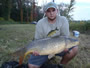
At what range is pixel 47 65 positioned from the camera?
290 centimetres

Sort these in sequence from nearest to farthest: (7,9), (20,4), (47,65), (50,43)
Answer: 1. (50,43)
2. (47,65)
3. (7,9)
4. (20,4)

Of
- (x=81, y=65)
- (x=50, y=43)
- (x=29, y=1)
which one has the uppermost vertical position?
(x=29, y=1)

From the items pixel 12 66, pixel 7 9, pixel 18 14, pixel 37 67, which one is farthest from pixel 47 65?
pixel 18 14

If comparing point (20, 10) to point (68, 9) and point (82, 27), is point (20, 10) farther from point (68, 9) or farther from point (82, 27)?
point (82, 27)

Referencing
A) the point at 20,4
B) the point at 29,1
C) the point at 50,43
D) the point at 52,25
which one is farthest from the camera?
the point at 29,1

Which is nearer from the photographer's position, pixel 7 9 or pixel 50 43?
pixel 50 43

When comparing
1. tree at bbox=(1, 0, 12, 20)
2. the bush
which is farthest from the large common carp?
tree at bbox=(1, 0, 12, 20)

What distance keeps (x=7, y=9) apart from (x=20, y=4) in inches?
122

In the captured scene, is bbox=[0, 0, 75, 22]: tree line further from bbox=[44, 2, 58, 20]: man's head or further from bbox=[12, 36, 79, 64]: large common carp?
bbox=[12, 36, 79, 64]: large common carp

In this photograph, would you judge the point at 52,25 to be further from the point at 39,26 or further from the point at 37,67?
the point at 37,67

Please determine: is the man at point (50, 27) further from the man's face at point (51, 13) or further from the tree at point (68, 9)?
the tree at point (68, 9)

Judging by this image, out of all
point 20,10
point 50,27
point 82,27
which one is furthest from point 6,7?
point 50,27

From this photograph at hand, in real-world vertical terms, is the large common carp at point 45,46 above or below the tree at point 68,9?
below

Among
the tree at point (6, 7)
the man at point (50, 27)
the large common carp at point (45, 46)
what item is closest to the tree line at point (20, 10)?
the tree at point (6, 7)
